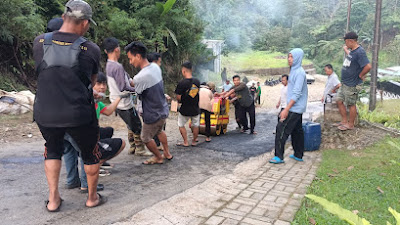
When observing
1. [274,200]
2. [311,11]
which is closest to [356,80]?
[274,200]

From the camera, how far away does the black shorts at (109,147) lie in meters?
3.77

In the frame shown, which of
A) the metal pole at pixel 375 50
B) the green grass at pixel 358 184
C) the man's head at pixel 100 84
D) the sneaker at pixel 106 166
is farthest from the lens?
the metal pole at pixel 375 50

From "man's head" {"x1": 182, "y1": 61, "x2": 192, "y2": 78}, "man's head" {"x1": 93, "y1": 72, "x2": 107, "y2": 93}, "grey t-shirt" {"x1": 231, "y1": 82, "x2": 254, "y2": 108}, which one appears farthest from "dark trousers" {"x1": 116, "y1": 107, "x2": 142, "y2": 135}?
"grey t-shirt" {"x1": 231, "y1": 82, "x2": 254, "y2": 108}

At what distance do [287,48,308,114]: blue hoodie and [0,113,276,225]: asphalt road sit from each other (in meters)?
1.39

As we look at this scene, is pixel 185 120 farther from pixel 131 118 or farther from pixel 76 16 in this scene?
pixel 76 16

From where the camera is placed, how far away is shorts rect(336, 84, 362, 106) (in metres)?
6.73

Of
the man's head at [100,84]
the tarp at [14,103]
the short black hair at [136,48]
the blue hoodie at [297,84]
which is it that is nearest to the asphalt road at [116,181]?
the man's head at [100,84]

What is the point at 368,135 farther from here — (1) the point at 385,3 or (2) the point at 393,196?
(1) the point at 385,3

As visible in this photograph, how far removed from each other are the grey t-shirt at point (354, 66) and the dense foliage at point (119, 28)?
7.81 m

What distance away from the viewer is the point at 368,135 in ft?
22.0

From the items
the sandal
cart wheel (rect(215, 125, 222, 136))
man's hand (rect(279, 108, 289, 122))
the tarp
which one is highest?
man's hand (rect(279, 108, 289, 122))

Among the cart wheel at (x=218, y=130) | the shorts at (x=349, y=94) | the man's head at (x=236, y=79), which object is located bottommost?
the cart wheel at (x=218, y=130)

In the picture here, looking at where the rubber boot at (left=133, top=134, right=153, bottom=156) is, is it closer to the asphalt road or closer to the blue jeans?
the asphalt road

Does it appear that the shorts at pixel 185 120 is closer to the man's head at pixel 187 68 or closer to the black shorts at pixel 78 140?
the man's head at pixel 187 68
